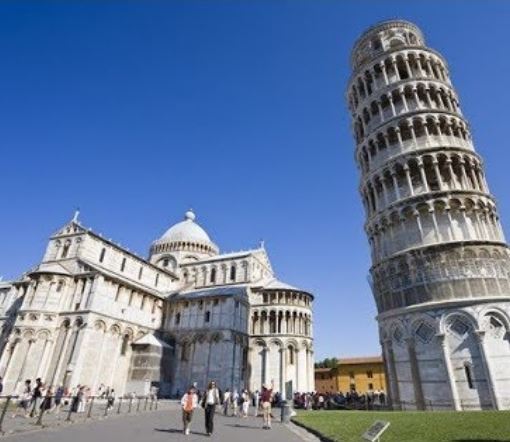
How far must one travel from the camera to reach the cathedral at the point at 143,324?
31.0 meters

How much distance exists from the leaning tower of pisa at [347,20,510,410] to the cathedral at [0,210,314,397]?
17.7 m

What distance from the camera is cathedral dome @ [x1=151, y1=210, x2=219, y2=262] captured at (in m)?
51.5

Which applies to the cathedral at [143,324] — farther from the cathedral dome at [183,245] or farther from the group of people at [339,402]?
the group of people at [339,402]

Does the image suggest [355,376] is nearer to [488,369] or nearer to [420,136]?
[488,369]

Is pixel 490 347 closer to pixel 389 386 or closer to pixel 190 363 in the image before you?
pixel 389 386

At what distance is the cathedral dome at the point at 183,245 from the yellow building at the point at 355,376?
30987mm

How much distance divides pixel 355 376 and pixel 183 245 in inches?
1471

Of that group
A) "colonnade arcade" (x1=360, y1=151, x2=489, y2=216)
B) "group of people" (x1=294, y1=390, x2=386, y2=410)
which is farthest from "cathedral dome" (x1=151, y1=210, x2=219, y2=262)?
"colonnade arcade" (x1=360, y1=151, x2=489, y2=216)

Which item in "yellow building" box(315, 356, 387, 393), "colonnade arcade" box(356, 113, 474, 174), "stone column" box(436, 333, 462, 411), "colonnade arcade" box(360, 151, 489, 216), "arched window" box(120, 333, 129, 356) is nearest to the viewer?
"stone column" box(436, 333, 462, 411)

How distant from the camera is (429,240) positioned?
2267 cm

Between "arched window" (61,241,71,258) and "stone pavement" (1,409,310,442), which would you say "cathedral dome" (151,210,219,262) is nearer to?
"arched window" (61,241,71,258)

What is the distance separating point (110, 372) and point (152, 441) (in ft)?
86.5

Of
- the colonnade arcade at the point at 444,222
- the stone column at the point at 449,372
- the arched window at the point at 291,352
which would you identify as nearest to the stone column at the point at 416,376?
the stone column at the point at 449,372

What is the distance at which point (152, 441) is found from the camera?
Answer: 383 inches
